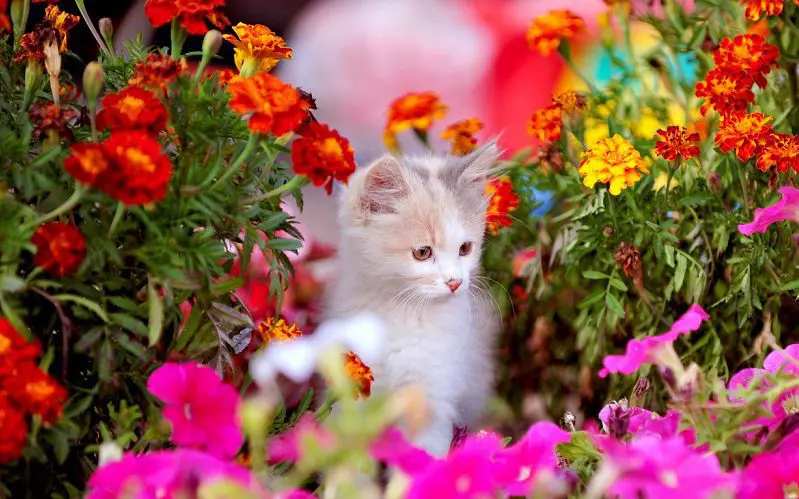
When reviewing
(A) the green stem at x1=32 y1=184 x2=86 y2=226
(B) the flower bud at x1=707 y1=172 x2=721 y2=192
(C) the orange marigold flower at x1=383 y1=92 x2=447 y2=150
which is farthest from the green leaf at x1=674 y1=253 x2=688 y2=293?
(A) the green stem at x1=32 y1=184 x2=86 y2=226

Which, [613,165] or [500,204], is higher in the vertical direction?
[613,165]

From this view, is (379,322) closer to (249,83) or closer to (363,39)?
(249,83)

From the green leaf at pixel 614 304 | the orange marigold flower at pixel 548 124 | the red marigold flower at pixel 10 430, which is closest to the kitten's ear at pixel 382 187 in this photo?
the orange marigold flower at pixel 548 124

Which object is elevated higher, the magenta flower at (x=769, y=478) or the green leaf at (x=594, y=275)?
the magenta flower at (x=769, y=478)

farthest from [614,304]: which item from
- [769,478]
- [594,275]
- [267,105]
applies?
[267,105]

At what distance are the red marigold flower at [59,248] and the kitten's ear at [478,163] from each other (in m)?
0.73

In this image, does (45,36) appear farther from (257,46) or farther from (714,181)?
(714,181)

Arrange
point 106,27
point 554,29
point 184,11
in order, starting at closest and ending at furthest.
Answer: point 184,11 → point 106,27 → point 554,29

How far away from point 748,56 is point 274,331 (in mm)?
778

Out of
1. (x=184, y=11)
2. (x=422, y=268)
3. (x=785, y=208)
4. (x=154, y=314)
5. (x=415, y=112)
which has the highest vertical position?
(x=184, y=11)

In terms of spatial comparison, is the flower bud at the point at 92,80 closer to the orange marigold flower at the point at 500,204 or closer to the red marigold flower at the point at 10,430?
the red marigold flower at the point at 10,430

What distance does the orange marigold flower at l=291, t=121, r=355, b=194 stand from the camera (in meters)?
0.95

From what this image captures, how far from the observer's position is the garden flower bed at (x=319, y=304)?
0.78 meters

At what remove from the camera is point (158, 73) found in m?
0.96
